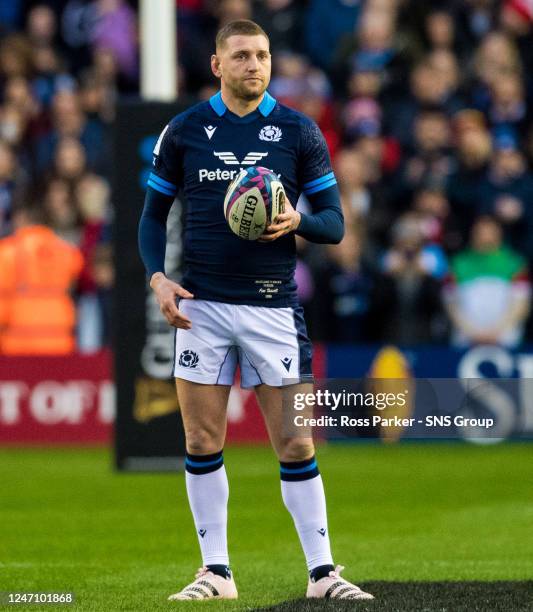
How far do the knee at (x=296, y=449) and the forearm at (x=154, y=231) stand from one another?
0.92m

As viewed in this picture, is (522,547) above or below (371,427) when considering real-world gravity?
below

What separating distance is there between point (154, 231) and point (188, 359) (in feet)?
1.91

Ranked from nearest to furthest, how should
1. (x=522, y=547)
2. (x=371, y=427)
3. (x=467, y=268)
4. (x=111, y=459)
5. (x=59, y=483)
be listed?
(x=371, y=427)
(x=522, y=547)
(x=59, y=483)
(x=111, y=459)
(x=467, y=268)

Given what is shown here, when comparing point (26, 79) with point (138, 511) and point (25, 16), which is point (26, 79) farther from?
point (138, 511)

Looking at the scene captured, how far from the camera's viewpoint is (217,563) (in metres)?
6.75

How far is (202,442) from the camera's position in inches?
263

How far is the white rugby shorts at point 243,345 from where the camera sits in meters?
6.58

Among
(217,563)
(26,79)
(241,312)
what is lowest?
(217,563)

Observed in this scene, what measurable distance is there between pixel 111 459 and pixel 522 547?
5.94 metres

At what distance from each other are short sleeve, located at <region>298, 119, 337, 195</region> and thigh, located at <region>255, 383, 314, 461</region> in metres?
0.84

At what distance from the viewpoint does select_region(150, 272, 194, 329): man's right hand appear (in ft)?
21.4

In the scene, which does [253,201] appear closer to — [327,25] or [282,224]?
[282,224]

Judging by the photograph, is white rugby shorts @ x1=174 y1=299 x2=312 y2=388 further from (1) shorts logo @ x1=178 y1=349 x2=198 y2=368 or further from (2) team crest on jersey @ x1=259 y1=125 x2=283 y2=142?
(2) team crest on jersey @ x1=259 y1=125 x2=283 y2=142

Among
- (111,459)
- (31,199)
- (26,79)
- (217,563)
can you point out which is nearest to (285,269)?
(217,563)
